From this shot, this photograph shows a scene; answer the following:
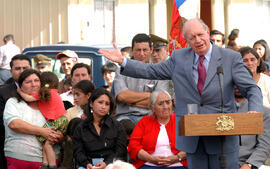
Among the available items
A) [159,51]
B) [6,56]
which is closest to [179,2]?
[159,51]

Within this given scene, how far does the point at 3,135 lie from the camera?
8508 millimetres

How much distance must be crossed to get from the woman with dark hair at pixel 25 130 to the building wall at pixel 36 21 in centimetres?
1231

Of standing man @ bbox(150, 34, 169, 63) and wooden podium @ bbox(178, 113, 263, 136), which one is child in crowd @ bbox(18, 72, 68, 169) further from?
wooden podium @ bbox(178, 113, 263, 136)

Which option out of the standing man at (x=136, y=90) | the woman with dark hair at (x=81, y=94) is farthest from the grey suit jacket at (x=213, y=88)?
the woman with dark hair at (x=81, y=94)

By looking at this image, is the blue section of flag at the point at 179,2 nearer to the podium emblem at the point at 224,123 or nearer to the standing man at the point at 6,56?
the podium emblem at the point at 224,123

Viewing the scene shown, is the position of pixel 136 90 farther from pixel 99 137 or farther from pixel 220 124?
pixel 220 124

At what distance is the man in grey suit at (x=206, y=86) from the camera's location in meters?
5.51

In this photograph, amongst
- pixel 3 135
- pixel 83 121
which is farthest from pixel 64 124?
pixel 3 135

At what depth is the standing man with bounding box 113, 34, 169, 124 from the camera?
8.05 m

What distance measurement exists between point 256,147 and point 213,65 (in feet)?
5.33

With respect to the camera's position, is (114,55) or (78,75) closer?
(114,55)

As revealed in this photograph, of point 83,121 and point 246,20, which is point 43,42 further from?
point 83,121

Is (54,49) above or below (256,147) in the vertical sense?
above

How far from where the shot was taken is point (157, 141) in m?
7.73
